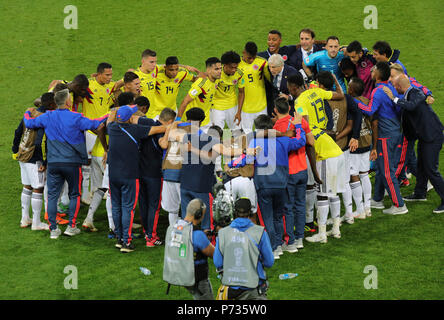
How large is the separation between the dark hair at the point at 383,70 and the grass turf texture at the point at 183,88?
206 centimetres

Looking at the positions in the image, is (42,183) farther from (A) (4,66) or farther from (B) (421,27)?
(B) (421,27)

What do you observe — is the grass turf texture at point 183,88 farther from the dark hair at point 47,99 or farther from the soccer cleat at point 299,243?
the dark hair at point 47,99

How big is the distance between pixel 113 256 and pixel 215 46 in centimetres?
923

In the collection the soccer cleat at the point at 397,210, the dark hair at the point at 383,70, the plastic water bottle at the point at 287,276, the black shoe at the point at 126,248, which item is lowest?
the plastic water bottle at the point at 287,276

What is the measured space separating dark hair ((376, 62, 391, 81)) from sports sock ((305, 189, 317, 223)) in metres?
2.11

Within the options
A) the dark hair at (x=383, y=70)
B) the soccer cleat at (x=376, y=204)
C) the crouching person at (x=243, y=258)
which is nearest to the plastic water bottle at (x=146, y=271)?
the crouching person at (x=243, y=258)

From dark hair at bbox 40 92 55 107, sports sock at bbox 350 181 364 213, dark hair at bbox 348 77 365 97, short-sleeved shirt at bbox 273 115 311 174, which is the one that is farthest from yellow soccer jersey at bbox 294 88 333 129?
dark hair at bbox 40 92 55 107

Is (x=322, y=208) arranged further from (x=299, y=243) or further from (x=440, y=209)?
(x=440, y=209)

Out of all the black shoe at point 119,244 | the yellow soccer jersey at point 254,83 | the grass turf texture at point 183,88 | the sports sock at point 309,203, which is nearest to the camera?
the grass turf texture at point 183,88

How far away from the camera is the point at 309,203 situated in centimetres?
937

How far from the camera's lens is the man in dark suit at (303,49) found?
37.4 feet

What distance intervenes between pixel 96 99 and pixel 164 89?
118 cm

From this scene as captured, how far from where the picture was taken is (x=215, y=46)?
17.0 m

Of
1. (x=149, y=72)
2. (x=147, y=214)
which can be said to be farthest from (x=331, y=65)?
(x=147, y=214)
